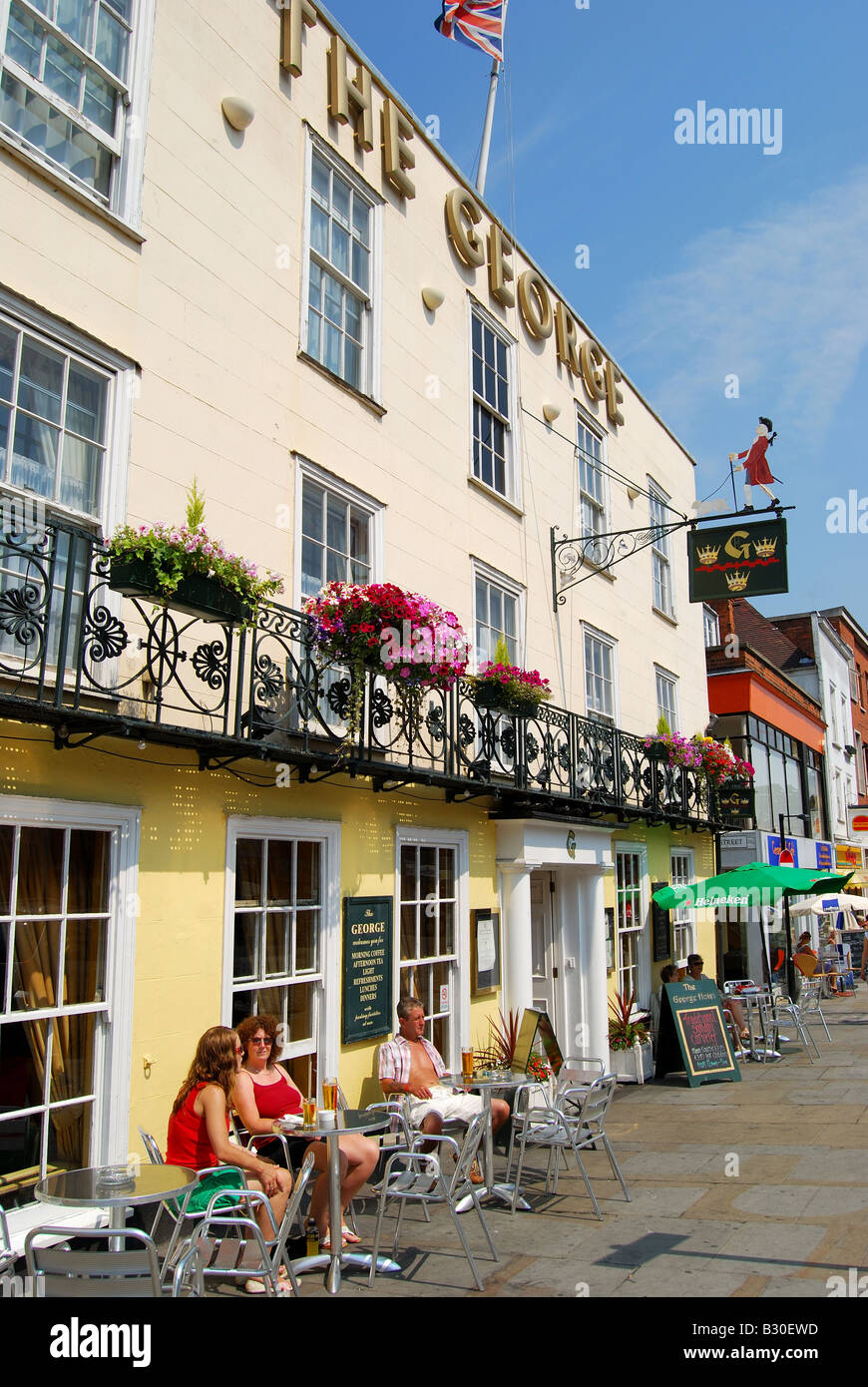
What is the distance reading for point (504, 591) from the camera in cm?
1211

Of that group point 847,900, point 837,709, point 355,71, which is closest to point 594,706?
point 847,900

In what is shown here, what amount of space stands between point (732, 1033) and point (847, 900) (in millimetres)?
4040

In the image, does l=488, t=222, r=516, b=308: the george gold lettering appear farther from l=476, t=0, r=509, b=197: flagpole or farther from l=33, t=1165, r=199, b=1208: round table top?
l=33, t=1165, r=199, b=1208: round table top

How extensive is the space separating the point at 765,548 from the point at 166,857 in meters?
9.24

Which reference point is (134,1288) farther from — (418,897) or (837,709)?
(837,709)

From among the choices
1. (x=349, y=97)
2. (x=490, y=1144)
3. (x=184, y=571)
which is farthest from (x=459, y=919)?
(x=349, y=97)

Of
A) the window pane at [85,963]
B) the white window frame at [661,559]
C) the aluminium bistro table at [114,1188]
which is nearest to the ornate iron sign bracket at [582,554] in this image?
the white window frame at [661,559]

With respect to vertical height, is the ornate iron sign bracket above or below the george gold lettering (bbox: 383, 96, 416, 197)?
below

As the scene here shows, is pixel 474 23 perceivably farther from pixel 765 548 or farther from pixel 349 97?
pixel 765 548

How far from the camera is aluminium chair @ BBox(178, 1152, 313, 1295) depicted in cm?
480

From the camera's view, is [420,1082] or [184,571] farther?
[420,1082]

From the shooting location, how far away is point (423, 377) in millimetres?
10727

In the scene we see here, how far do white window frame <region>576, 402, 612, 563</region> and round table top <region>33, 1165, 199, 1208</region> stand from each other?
34.9 feet

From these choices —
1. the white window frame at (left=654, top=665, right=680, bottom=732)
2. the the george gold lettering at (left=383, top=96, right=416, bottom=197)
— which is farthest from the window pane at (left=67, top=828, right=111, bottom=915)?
the white window frame at (left=654, top=665, right=680, bottom=732)
